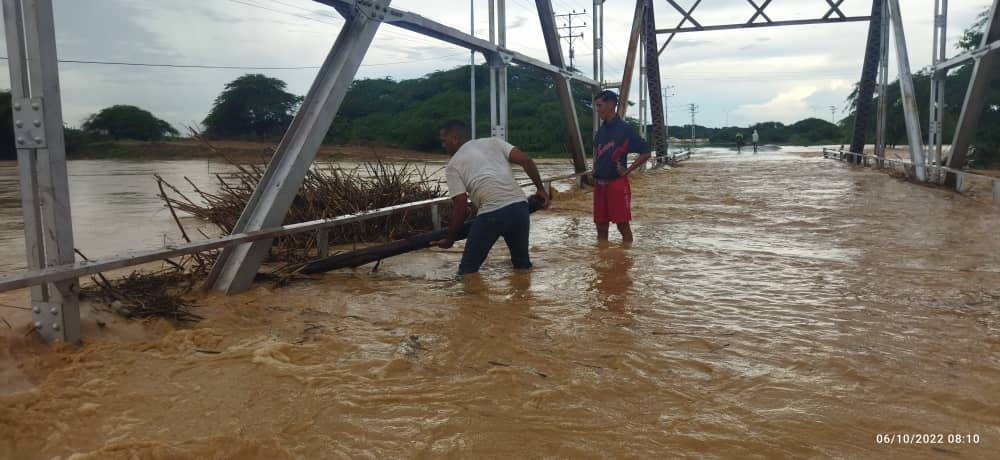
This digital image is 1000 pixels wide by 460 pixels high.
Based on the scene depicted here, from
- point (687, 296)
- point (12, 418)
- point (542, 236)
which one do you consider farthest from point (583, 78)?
point (12, 418)

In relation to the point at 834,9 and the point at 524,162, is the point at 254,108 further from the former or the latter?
the point at 834,9

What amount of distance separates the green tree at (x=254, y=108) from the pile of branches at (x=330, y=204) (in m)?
3.06

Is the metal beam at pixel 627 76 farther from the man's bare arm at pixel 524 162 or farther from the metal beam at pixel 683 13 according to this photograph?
the man's bare arm at pixel 524 162

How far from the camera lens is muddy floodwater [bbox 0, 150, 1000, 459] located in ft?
9.28

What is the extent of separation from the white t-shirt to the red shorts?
6.41 feet

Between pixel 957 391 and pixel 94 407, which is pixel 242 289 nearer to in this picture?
pixel 94 407

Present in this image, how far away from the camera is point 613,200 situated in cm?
791

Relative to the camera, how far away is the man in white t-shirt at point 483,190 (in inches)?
242

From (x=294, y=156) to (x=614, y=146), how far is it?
3.51 m

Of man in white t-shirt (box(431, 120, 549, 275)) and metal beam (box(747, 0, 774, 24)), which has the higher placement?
metal beam (box(747, 0, 774, 24))

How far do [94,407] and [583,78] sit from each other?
45.3 ft

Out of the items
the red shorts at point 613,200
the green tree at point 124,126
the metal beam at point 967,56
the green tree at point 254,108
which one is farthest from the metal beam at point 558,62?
Result: the green tree at point 124,126

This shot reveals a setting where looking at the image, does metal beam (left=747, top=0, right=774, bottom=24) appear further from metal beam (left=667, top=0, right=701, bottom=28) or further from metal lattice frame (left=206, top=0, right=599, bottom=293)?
metal lattice frame (left=206, top=0, right=599, bottom=293)
